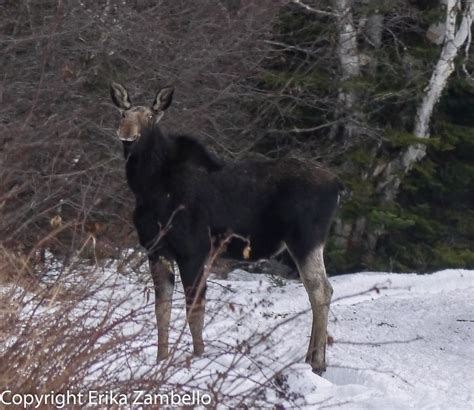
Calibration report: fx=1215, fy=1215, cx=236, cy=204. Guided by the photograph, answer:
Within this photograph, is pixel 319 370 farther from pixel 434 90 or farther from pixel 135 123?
pixel 434 90

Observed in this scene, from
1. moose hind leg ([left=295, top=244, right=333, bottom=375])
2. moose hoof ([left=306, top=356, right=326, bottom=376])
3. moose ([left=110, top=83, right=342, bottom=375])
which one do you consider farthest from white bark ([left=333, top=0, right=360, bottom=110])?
moose hoof ([left=306, top=356, right=326, bottom=376])

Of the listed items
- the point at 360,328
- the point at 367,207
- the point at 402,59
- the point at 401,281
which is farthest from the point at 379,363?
the point at 402,59

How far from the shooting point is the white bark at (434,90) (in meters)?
18.0

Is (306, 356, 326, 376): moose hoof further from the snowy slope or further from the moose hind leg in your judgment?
the moose hind leg

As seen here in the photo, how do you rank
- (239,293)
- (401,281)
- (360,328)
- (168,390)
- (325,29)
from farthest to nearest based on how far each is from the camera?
1. (325,29)
2. (401,281)
3. (239,293)
4. (360,328)
5. (168,390)

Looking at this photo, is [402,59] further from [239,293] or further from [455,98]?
[239,293]

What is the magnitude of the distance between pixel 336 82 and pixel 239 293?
5.86 metres

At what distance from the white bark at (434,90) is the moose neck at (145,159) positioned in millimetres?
9051

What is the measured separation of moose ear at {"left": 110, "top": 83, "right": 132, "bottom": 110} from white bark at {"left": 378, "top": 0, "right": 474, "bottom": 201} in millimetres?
9059

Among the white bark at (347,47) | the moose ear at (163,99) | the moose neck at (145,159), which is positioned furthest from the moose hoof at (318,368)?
the white bark at (347,47)

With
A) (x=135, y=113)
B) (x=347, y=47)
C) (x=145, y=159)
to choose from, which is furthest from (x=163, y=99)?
(x=347, y=47)

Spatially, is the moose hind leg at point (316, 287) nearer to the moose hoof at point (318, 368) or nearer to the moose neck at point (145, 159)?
the moose hoof at point (318, 368)

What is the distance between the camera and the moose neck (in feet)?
31.9

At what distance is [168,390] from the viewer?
6.26 metres
